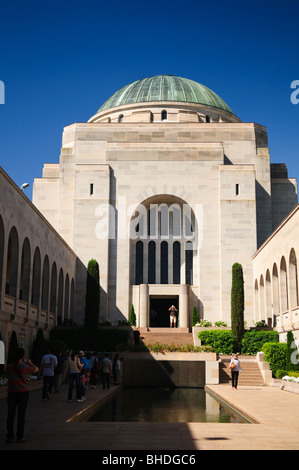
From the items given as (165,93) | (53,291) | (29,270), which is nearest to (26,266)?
(29,270)

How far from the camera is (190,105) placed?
48500 millimetres

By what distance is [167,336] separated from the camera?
33156 mm

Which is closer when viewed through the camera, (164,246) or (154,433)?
(154,433)

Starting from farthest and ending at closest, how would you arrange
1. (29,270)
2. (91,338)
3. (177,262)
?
(177,262), (91,338), (29,270)

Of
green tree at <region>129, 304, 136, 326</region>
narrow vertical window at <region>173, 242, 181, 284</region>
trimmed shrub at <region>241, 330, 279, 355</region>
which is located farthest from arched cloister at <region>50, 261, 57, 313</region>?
trimmed shrub at <region>241, 330, 279, 355</region>

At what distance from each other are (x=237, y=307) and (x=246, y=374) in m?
6.08

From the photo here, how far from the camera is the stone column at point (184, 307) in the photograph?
36969 mm

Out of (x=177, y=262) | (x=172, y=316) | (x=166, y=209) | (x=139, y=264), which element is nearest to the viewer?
(x=172, y=316)

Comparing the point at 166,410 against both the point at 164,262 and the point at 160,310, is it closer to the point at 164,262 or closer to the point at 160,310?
the point at 164,262

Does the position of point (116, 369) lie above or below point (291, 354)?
below

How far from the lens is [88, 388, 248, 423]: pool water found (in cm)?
1370

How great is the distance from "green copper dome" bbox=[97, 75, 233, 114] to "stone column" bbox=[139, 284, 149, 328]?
62.7ft

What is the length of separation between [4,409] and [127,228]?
1003 inches

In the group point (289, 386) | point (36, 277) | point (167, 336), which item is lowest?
point (289, 386)
